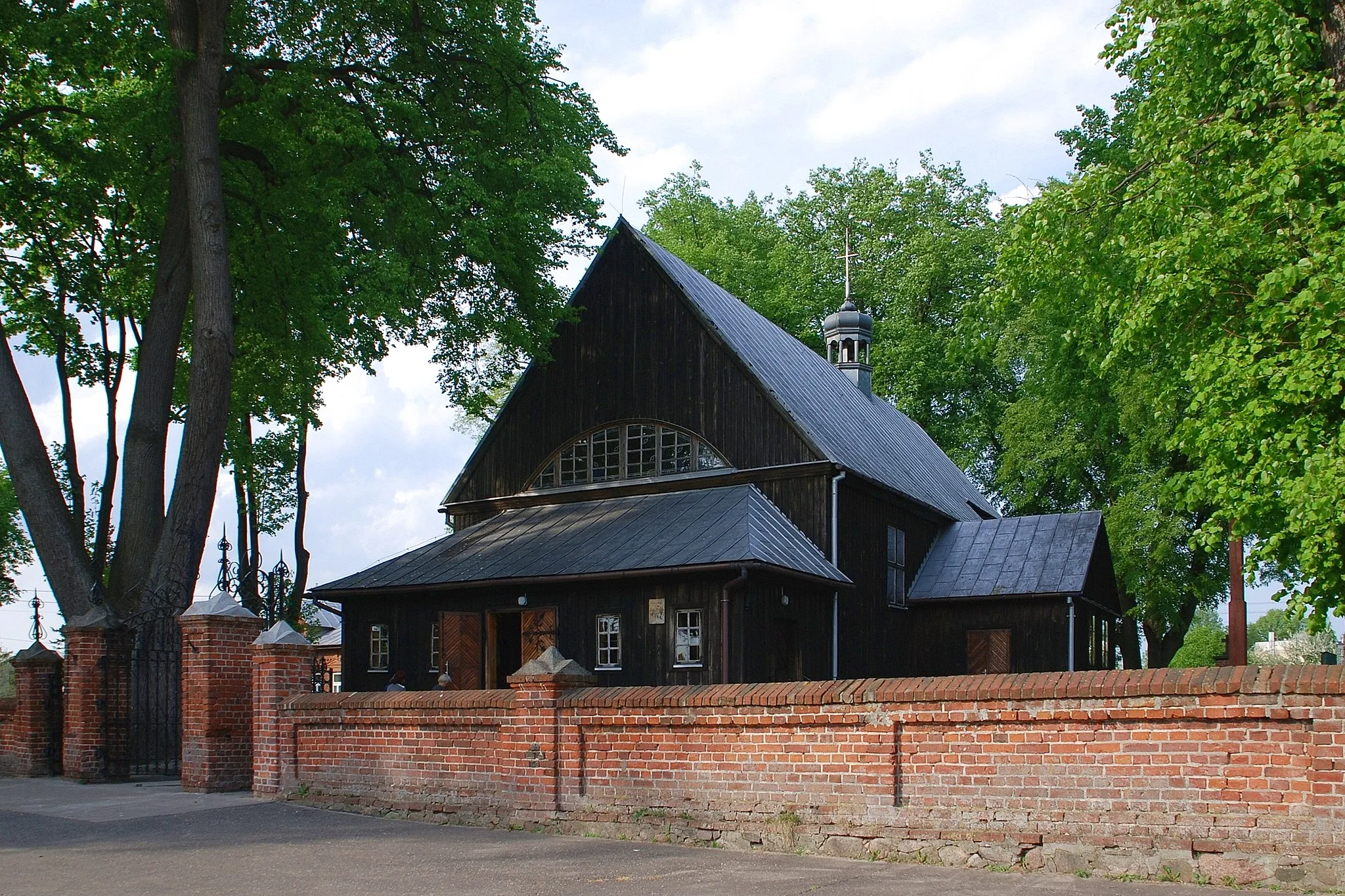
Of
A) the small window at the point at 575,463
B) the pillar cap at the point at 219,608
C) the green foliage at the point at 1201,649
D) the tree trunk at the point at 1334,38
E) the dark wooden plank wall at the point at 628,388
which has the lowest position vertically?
the green foliage at the point at 1201,649

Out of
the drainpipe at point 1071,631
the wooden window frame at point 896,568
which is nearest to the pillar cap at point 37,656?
the wooden window frame at point 896,568

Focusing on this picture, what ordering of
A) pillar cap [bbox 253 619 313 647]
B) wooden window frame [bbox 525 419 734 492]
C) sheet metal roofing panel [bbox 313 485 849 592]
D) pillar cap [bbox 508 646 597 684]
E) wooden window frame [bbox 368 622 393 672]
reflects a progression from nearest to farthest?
pillar cap [bbox 508 646 597 684], pillar cap [bbox 253 619 313 647], sheet metal roofing panel [bbox 313 485 849 592], wooden window frame [bbox 368 622 393 672], wooden window frame [bbox 525 419 734 492]

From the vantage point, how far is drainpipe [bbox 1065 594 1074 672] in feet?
75.6

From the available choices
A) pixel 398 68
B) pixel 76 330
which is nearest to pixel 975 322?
pixel 398 68

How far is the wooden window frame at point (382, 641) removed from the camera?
2127 cm

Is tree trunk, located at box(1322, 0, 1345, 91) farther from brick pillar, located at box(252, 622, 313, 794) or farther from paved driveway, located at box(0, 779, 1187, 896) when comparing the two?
brick pillar, located at box(252, 622, 313, 794)

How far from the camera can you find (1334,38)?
517 inches

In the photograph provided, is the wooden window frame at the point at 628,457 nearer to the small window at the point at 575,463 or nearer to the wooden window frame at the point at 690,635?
the small window at the point at 575,463

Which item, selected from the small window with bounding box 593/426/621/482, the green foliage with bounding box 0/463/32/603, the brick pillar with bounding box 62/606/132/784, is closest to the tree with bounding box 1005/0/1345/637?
the small window with bounding box 593/426/621/482

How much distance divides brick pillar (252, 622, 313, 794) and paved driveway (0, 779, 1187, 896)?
103 cm

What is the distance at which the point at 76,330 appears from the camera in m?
24.8

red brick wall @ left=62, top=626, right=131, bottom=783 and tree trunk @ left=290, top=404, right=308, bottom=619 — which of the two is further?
tree trunk @ left=290, top=404, right=308, bottom=619

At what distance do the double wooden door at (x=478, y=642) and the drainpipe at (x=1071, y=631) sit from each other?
9.74 meters

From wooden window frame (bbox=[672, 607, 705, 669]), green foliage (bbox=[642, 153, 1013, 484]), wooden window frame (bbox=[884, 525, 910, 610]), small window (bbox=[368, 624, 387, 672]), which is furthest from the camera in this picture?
green foliage (bbox=[642, 153, 1013, 484])
